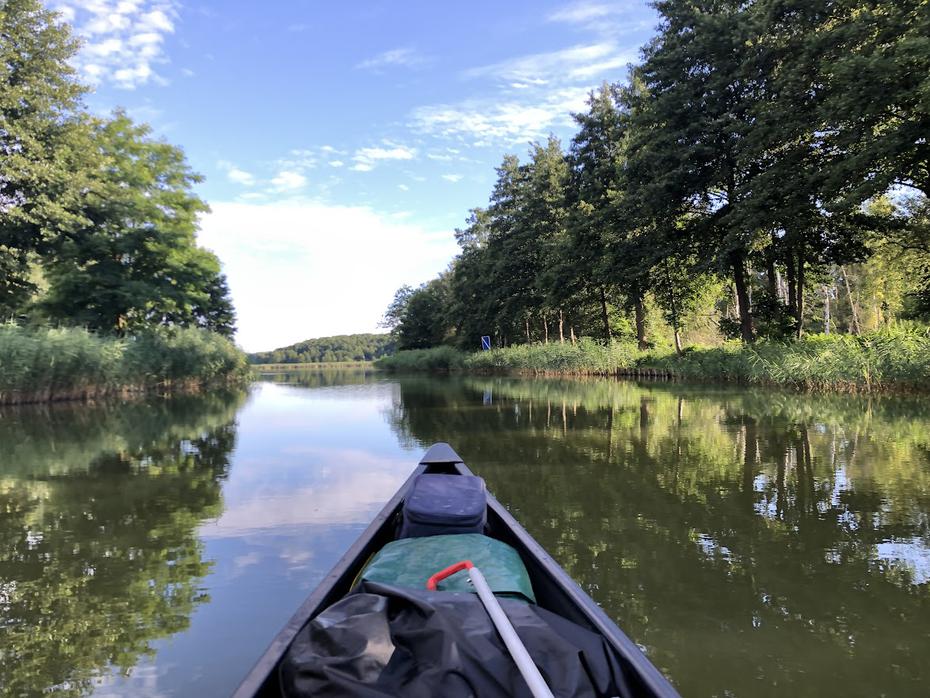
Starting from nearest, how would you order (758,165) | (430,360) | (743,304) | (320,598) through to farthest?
1. (320,598)
2. (758,165)
3. (743,304)
4. (430,360)

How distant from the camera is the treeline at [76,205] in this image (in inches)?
709

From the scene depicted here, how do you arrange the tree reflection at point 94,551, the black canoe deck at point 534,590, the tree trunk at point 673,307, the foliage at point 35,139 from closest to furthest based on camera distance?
the black canoe deck at point 534,590 → the tree reflection at point 94,551 → the foliage at point 35,139 → the tree trunk at point 673,307

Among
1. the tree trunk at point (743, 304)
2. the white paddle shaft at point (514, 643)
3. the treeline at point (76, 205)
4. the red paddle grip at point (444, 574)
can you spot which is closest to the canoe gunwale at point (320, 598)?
the red paddle grip at point (444, 574)

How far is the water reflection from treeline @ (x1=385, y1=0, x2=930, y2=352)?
749cm

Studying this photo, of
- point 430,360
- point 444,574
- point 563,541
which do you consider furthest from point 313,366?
point 444,574

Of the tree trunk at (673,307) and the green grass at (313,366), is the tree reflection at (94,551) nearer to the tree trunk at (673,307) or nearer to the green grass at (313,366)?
the tree trunk at (673,307)

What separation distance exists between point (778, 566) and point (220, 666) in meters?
3.01

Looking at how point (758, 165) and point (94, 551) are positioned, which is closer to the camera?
point (94, 551)

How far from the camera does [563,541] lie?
384 cm

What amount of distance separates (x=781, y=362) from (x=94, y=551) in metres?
15.5

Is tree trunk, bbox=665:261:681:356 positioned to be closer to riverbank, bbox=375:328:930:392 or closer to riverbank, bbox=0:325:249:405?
riverbank, bbox=375:328:930:392

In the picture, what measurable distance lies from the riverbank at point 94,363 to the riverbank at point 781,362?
1607 cm

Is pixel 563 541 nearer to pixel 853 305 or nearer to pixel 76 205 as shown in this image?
pixel 76 205

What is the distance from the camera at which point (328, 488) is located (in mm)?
5859
